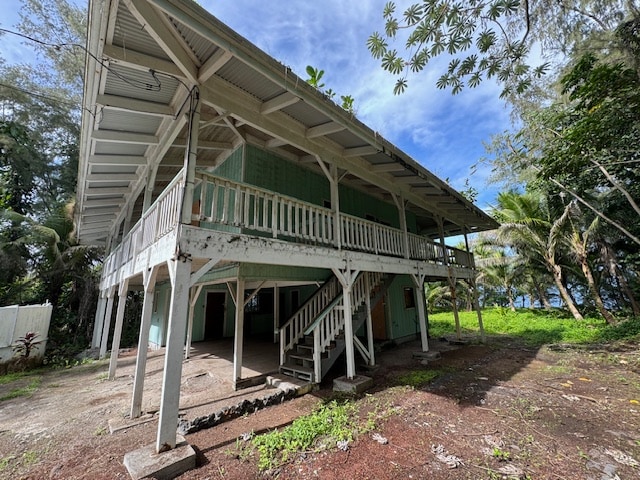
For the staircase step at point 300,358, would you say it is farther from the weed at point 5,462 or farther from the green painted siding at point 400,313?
the green painted siding at point 400,313

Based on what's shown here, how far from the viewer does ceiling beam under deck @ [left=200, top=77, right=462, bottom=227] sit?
4469 mm

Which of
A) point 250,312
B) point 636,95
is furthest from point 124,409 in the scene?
point 636,95

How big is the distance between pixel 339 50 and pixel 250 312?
423 inches

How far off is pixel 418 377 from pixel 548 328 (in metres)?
12.0

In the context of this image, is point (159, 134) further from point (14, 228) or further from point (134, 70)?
point (14, 228)

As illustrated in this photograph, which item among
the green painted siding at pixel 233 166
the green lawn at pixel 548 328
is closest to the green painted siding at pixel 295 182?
the green painted siding at pixel 233 166

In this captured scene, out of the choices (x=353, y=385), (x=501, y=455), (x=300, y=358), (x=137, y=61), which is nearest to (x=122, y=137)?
(x=137, y=61)

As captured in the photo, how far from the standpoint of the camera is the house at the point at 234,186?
3506 mm

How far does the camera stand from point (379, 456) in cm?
339

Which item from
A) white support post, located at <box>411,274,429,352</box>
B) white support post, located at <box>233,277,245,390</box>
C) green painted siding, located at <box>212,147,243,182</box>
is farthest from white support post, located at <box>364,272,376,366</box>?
green painted siding, located at <box>212,147,243,182</box>

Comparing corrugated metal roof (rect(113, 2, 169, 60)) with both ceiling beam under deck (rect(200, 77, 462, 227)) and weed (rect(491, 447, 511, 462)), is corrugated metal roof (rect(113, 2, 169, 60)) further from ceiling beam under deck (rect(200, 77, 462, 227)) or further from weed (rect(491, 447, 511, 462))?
weed (rect(491, 447, 511, 462))

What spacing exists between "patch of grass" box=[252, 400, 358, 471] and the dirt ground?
147mm

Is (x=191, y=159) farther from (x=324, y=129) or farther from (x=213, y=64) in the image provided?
(x=324, y=129)

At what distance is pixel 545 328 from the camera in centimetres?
1397
